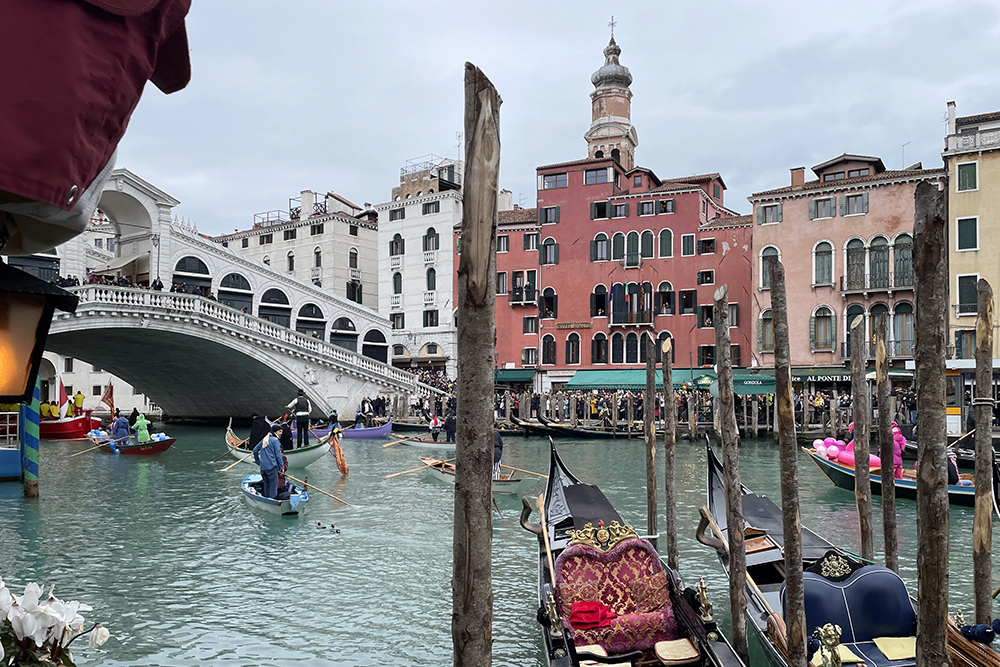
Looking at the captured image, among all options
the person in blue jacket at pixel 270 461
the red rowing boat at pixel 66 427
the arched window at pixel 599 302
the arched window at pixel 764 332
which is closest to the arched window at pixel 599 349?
the arched window at pixel 599 302

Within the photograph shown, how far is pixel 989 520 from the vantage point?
5777mm

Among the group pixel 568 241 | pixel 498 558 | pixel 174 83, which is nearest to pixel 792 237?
pixel 568 241

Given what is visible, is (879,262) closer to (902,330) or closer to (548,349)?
(902,330)

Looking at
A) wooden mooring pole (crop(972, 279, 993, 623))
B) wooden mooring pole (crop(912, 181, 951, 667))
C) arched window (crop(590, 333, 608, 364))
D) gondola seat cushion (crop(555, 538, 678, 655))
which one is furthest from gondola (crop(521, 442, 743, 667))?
arched window (crop(590, 333, 608, 364))

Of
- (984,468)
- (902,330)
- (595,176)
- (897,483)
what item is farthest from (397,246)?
(984,468)

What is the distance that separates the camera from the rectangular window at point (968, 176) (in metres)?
21.8

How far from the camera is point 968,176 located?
21.9 meters

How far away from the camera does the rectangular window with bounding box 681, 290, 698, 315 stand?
28547mm

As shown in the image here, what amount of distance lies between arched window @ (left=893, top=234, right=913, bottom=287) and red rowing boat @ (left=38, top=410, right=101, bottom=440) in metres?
25.9

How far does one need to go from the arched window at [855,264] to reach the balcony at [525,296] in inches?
455

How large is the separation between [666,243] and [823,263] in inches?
227

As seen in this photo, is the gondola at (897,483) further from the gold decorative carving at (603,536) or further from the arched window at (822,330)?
the arched window at (822,330)

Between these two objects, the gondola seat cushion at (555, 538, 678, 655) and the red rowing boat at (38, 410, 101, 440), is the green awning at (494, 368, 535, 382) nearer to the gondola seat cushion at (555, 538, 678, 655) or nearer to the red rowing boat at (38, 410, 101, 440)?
the red rowing boat at (38, 410, 101, 440)

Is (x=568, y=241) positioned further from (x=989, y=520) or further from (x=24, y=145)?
(x=24, y=145)
